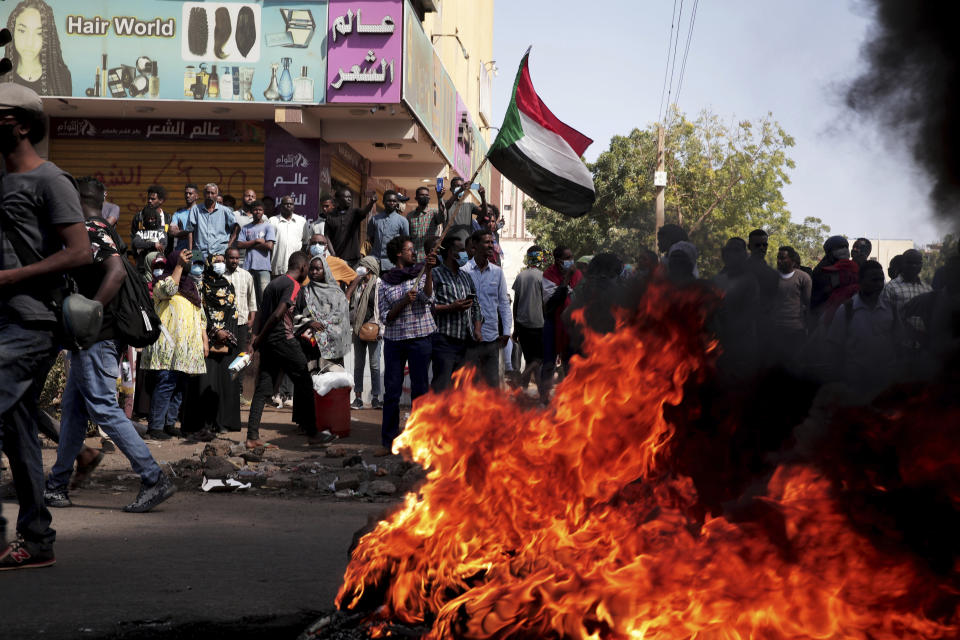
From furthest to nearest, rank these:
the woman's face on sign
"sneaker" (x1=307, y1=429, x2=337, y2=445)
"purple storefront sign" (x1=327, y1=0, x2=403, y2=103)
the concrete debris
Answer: "purple storefront sign" (x1=327, y1=0, x2=403, y2=103) → the woman's face on sign → "sneaker" (x1=307, y1=429, x2=337, y2=445) → the concrete debris

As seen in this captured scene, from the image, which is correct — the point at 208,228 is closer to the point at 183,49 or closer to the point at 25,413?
the point at 183,49

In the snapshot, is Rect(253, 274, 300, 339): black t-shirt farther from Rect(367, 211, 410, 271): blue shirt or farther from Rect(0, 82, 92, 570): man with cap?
Rect(0, 82, 92, 570): man with cap

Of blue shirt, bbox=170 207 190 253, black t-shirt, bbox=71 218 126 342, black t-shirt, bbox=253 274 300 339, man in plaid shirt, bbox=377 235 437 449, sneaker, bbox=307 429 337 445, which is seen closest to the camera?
black t-shirt, bbox=71 218 126 342

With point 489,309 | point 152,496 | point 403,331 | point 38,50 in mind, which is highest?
point 38,50

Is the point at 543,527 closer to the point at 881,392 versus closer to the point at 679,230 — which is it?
the point at 881,392

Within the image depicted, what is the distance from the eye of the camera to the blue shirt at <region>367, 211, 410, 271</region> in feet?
45.4

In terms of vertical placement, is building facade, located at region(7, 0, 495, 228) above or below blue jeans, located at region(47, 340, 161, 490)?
above

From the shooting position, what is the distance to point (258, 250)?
1398cm

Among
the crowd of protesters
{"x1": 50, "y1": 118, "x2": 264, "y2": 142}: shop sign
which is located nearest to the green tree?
the crowd of protesters

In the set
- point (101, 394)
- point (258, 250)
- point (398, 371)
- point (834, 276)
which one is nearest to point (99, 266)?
point (101, 394)

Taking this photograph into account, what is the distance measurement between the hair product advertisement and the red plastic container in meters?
8.81

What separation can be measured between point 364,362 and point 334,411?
2451 mm

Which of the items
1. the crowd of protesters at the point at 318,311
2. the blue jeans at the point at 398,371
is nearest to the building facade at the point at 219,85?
the crowd of protesters at the point at 318,311

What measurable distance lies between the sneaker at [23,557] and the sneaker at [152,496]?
1.46 metres
